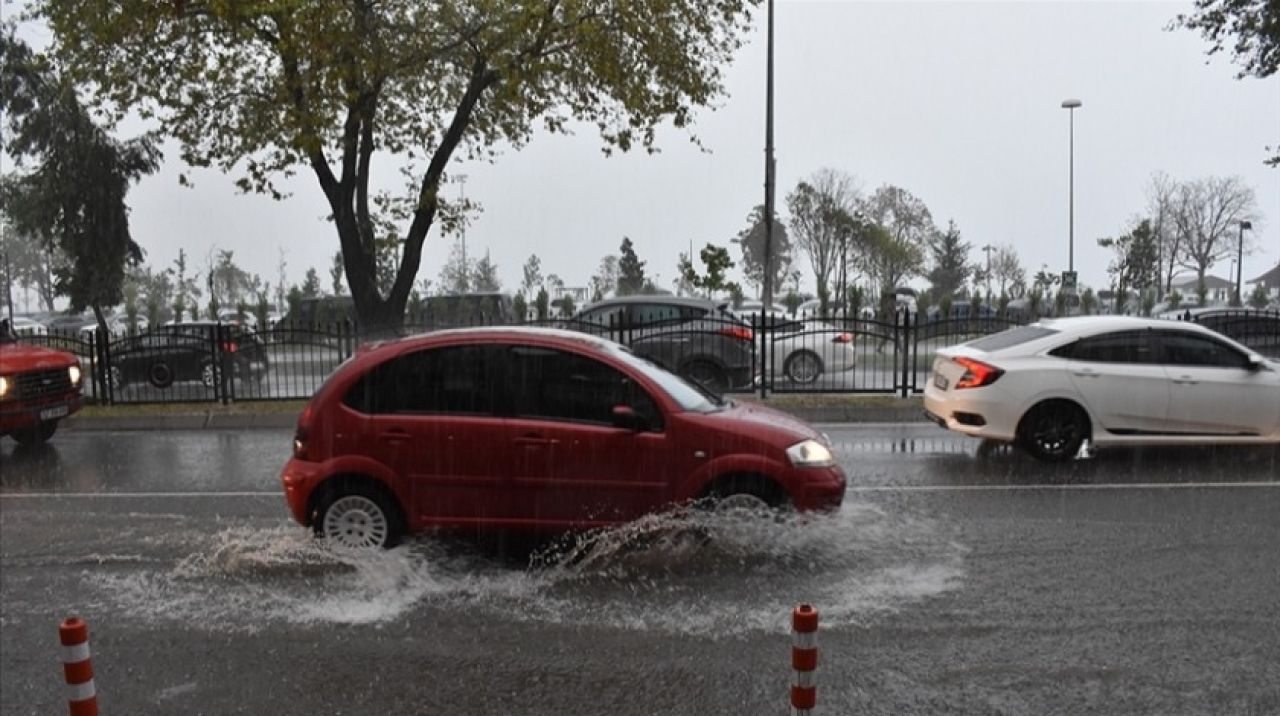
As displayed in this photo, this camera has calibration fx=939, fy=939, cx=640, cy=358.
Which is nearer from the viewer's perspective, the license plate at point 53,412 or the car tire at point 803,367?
the license plate at point 53,412

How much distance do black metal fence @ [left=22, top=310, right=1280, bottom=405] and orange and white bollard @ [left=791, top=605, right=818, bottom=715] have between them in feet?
37.7

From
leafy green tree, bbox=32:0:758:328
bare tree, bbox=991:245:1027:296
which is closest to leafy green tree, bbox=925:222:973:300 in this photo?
bare tree, bbox=991:245:1027:296

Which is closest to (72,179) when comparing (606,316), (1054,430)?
(606,316)

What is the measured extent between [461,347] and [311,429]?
1.12 meters

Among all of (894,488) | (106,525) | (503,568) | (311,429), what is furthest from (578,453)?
(106,525)

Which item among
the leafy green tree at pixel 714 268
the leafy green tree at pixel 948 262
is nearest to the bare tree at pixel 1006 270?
the leafy green tree at pixel 948 262

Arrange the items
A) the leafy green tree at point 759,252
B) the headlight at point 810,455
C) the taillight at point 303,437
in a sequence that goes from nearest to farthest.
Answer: the headlight at point 810,455 < the taillight at point 303,437 < the leafy green tree at point 759,252

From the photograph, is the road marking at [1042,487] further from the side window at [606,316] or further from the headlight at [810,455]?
the side window at [606,316]

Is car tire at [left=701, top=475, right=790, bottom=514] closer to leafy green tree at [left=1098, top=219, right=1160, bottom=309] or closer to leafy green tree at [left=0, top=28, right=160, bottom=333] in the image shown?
leafy green tree at [left=0, top=28, right=160, bottom=333]

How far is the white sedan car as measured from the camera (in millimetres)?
9328

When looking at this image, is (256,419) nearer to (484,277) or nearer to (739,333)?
(739,333)

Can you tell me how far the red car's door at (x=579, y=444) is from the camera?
5.97 m

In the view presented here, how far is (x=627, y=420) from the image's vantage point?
596 cm

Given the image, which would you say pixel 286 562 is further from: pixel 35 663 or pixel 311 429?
pixel 35 663
